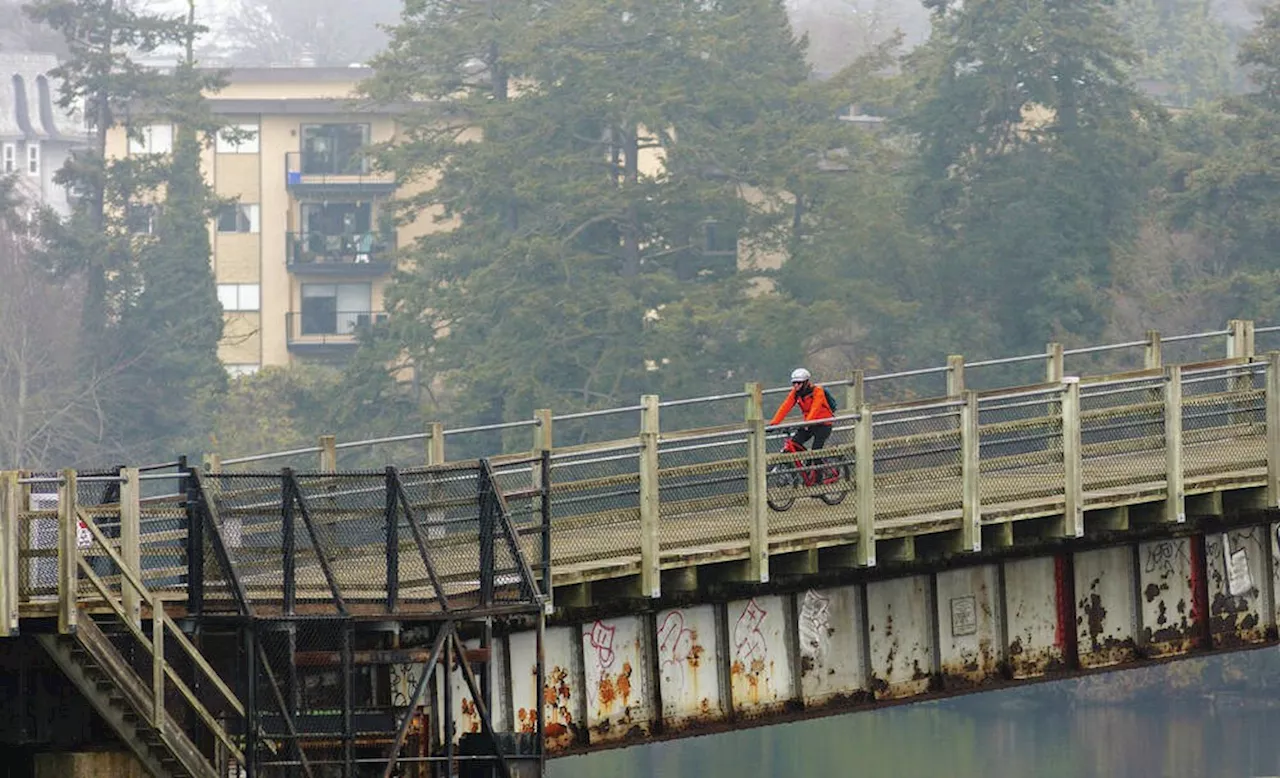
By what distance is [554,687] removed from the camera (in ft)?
89.7

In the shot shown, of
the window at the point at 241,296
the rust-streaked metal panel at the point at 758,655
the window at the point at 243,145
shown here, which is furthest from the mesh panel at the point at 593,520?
the window at the point at 241,296

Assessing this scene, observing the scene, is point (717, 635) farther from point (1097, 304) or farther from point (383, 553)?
point (1097, 304)

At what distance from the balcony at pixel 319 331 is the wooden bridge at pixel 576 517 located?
86732mm

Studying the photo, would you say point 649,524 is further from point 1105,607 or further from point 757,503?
point 1105,607

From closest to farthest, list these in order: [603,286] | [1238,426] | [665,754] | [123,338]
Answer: [1238,426]
[665,754]
[603,286]
[123,338]

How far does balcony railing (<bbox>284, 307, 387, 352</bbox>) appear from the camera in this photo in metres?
120

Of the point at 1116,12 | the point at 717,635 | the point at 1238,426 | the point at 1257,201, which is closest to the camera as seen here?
the point at 717,635

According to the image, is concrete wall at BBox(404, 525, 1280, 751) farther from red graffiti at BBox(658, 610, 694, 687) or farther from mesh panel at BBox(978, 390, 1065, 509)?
mesh panel at BBox(978, 390, 1065, 509)

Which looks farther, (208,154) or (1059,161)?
(208,154)

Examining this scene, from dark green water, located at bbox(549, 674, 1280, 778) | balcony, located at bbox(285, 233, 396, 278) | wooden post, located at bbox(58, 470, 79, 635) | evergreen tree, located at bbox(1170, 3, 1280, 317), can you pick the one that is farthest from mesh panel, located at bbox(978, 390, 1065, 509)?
balcony, located at bbox(285, 233, 396, 278)

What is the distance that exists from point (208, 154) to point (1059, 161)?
4567cm

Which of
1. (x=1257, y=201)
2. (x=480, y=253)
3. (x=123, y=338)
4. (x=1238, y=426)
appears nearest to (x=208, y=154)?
(x=123, y=338)

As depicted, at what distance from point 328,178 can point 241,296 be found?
23.2ft

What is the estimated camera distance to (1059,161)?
273 ft
